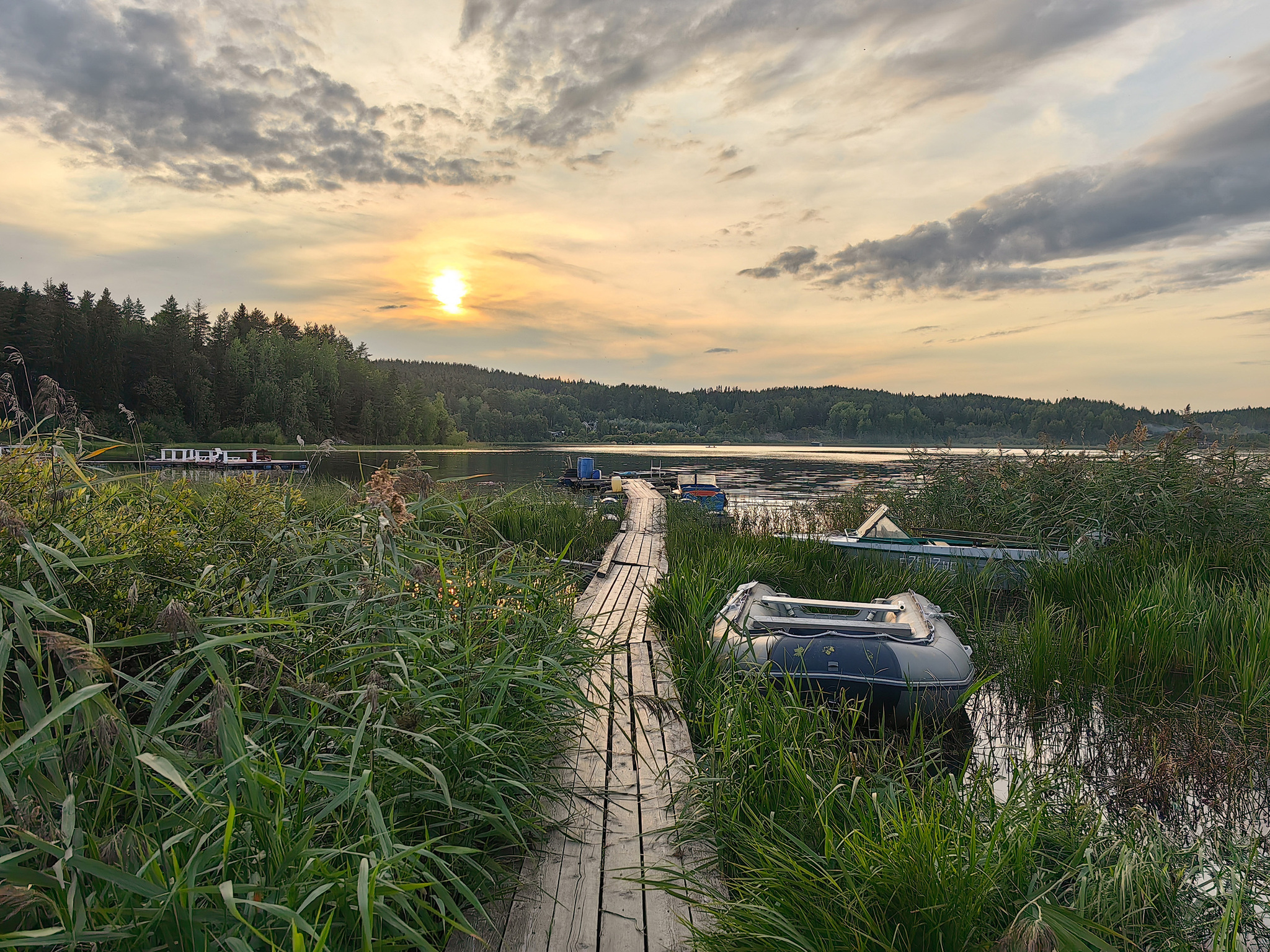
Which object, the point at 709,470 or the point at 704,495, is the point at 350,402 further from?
the point at 704,495

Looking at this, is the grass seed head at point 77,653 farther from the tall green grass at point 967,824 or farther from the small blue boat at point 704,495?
the small blue boat at point 704,495

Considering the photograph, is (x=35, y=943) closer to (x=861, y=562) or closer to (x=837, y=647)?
(x=837, y=647)

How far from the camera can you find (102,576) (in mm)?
2650

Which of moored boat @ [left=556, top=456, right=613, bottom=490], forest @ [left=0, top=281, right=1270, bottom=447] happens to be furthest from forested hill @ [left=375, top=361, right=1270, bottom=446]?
moored boat @ [left=556, top=456, right=613, bottom=490]

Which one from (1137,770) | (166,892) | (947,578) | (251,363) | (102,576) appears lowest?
(1137,770)

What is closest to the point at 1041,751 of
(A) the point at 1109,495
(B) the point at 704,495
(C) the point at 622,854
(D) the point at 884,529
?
(C) the point at 622,854

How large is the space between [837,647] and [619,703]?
6.46 feet

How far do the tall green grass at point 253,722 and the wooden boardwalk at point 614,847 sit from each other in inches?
5.8

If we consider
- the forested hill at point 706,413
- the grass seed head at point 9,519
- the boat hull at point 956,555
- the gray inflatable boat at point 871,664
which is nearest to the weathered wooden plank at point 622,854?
the gray inflatable boat at point 871,664

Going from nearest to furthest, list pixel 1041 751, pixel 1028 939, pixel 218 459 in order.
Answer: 1. pixel 1028 939
2. pixel 1041 751
3. pixel 218 459

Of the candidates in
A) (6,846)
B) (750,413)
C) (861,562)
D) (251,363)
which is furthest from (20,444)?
(750,413)

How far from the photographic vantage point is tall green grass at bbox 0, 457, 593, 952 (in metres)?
1.48

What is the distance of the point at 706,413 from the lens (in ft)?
460

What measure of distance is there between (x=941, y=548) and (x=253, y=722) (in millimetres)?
8664
